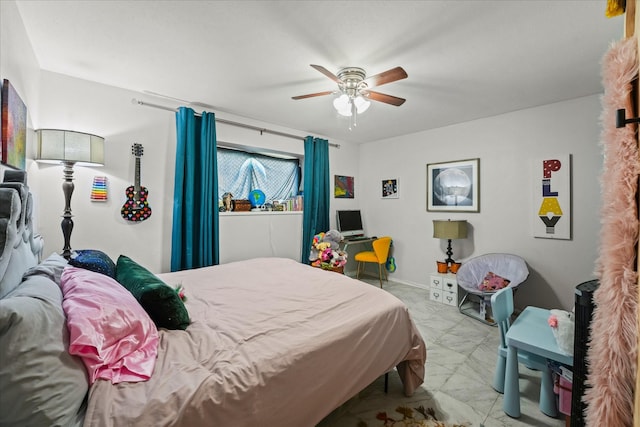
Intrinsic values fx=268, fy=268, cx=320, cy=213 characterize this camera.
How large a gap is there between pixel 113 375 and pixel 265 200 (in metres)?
3.21

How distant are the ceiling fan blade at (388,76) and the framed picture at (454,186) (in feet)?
7.73

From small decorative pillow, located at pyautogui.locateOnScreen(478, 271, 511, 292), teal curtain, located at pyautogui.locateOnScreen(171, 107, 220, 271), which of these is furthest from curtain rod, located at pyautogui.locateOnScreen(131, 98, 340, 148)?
small decorative pillow, located at pyautogui.locateOnScreen(478, 271, 511, 292)

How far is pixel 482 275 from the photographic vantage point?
3.44 meters

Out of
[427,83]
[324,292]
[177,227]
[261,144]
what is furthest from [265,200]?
[427,83]

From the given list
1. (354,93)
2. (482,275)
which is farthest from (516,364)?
(354,93)

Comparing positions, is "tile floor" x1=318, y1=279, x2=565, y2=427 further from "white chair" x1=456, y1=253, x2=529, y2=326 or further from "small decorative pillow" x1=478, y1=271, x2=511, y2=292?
"small decorative pillow" x1=478, y1=271, x2=511, y2=292

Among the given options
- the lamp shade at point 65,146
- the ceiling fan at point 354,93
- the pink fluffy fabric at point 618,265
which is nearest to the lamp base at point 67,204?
the lamp shade at point 65,146

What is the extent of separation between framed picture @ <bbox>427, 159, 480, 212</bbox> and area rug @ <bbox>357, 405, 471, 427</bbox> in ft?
9.16

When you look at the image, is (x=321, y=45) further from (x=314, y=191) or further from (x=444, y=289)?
(x=444, y=289)

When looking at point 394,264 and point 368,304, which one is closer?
point 368,304

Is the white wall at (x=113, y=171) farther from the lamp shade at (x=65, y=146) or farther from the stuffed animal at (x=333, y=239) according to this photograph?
the stuffed animal at (x=333, y=239)

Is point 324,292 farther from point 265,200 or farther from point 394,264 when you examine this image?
point 394,264

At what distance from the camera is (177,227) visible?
297 cm

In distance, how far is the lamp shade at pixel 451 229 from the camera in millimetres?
3531
